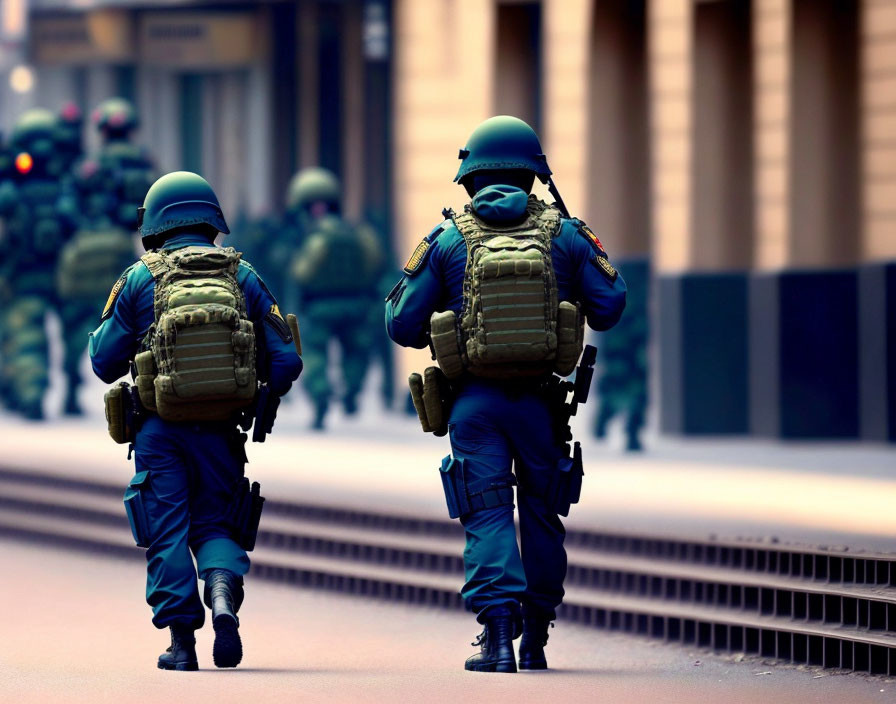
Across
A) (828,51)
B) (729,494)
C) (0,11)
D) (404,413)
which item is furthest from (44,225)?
(0,11)

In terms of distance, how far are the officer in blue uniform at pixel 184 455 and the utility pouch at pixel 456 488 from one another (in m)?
0.66

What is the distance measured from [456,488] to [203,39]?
17.1 metres

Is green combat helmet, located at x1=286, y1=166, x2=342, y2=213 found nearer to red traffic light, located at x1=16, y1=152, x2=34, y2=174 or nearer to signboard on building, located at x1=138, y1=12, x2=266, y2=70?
red traffic light, located at x1=16, y1=152, x2=34, y2=174

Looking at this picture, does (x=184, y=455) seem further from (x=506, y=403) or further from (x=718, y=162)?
(x=718, y=162)

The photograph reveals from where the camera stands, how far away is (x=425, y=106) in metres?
16.6

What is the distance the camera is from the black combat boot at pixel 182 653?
6602 millimetres

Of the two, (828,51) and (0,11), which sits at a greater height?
(0,11)

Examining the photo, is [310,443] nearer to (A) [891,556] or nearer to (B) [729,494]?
(B) [729,494]

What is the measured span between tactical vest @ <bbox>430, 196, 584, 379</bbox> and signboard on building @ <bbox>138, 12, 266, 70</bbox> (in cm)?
1671

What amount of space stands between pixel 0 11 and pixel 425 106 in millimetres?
9105

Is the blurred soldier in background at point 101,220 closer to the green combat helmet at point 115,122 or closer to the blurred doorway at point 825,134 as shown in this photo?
the green combat helmet at point 115,122

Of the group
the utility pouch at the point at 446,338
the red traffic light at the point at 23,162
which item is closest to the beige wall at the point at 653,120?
the red traffic light at the point at 23,162

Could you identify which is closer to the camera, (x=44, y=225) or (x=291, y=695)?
(x=291, y=695)

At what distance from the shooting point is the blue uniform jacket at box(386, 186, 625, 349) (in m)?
6.70
